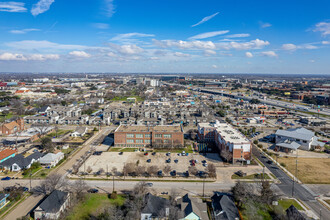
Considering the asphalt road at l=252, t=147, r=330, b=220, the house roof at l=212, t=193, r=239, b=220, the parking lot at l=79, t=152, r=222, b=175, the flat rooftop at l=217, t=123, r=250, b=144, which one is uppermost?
the flat rooftop at l=217, t=123, r=250, b=144

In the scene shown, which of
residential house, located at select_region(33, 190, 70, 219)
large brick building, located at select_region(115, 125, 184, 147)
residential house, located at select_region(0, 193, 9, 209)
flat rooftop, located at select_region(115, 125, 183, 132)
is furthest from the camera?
flat rooftop, located at select_region(115, 125, 183, 132)

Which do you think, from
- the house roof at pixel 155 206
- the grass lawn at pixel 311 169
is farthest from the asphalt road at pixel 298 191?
the house roof at pixel 155 206

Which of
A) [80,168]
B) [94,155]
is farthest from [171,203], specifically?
[94,155]

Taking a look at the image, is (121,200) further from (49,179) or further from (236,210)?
(236,210)

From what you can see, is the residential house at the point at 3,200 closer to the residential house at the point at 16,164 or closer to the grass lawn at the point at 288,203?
the residential house at the point at 16,164

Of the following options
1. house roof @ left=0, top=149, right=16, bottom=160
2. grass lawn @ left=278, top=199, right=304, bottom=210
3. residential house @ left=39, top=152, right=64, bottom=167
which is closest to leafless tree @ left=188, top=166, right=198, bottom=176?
grass lawn @ left=278, top=199, right=304, bottom=210

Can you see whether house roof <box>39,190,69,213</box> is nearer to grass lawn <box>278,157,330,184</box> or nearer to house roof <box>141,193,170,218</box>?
house roof <box>141,193,170,218</box>

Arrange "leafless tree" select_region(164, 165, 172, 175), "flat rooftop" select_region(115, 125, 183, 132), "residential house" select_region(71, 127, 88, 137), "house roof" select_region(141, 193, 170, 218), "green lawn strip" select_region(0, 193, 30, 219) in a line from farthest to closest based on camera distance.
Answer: "residential house" select_region(71, 127, 88, 137) < "flat rooftop" select_region(115, 125, 183, 132) < "leafless tree" select_region(164, 165, 172, 175) < "green lawn strip" select_region(0, 193, 30, 219) < "house roof" select_region(141, 193, 170, 218)
